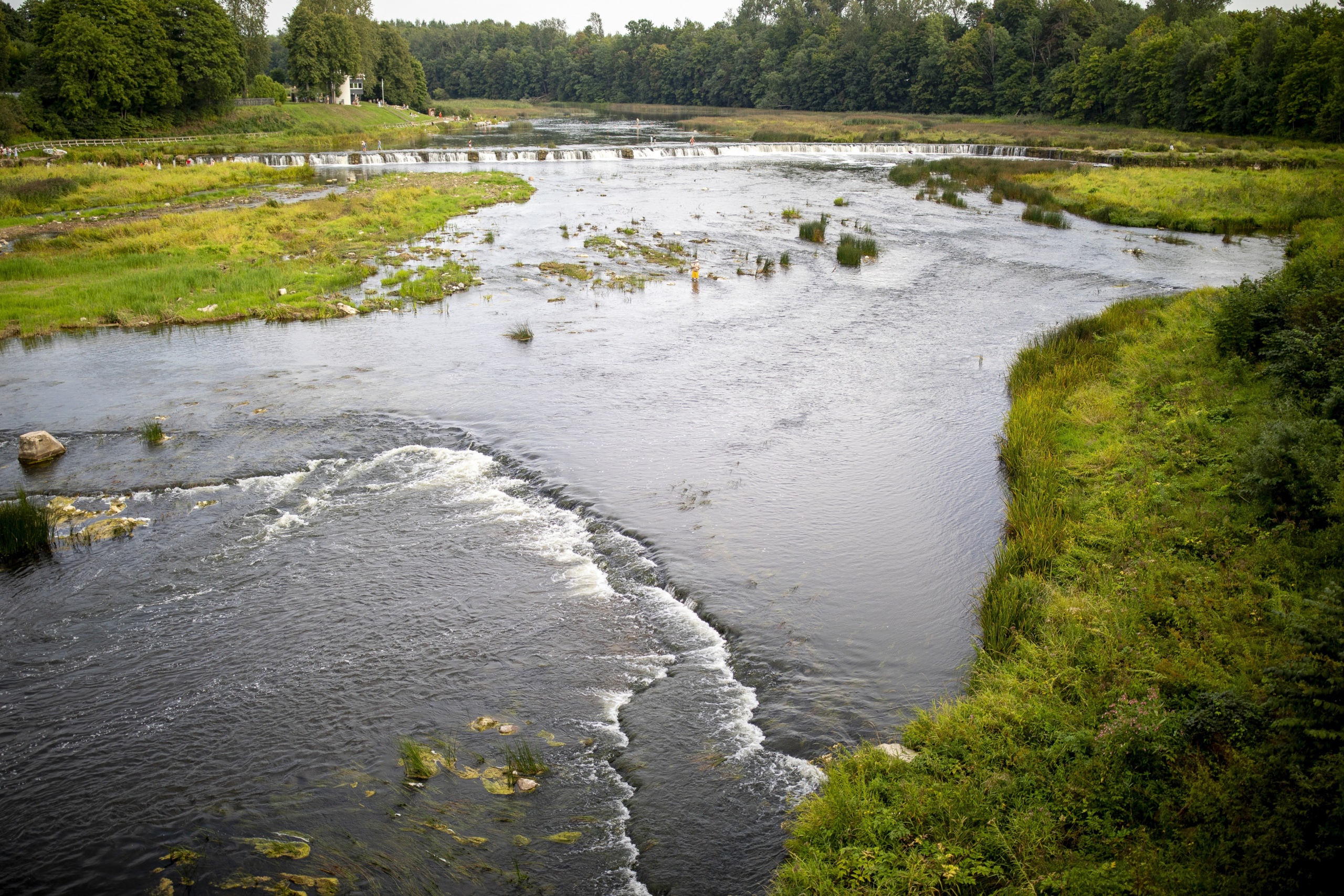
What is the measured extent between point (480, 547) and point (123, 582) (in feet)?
16.5

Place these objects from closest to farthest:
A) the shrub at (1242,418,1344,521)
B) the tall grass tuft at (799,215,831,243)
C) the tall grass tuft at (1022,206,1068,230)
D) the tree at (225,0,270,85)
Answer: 1. the shrub at (1242,418,1344,521)
2. the tall grass tuft at (799,215,831,243)
3. the tall grass tuft at (1022,206,1068,230)
4. the tree at (225,0,270,85)

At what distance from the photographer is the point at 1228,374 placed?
50.4 feet

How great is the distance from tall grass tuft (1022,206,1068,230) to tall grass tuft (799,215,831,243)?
11616mm

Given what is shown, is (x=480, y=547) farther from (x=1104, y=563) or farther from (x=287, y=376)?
(x=287, y=376)

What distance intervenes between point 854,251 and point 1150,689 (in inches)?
1124

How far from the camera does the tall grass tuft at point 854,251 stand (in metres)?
33.7

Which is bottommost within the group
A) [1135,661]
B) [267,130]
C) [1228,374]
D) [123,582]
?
[123,582]

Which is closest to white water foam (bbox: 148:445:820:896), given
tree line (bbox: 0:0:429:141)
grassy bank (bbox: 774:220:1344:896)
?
grassy bank (bbox: 774:220:1344:896)

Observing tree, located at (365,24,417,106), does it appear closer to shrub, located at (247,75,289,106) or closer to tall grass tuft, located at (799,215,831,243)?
shrub, located at (247,75,289,106)

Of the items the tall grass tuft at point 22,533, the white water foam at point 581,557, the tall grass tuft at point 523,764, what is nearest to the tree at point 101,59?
the tall grass tuft at point 22,533

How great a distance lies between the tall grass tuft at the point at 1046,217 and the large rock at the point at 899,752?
1555 inches

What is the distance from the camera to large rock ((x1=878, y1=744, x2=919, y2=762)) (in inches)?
310

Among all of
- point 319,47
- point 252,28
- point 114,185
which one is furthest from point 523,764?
point 252,28

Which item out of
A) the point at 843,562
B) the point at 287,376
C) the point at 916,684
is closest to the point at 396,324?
the point at 287,376
